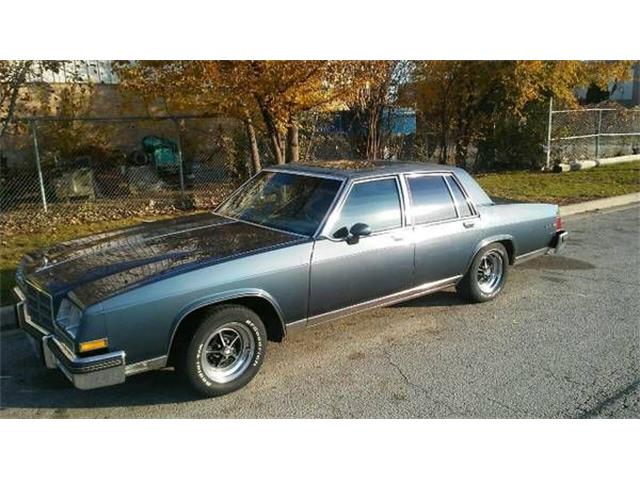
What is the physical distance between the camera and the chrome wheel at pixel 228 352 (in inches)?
128

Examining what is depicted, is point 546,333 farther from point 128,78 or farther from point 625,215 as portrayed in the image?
point 128,78

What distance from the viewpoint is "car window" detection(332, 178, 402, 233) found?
3906 mm

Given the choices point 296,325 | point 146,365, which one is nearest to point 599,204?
point 296,325

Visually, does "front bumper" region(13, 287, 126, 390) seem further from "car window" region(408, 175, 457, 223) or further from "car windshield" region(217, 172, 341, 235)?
"car window" region(408, 175, 457, 223)

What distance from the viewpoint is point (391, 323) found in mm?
4445

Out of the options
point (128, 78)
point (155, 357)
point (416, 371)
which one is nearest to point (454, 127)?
point (128, 78)

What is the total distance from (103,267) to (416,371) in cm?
236

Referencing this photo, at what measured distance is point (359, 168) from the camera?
440cm

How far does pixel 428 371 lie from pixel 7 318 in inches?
150

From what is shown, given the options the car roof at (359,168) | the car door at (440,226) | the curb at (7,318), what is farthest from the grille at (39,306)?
the car door at (440,226)

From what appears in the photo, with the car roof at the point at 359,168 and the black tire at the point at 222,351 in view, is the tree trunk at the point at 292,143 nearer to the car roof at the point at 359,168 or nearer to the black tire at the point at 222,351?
the car roof at the point at 359,168

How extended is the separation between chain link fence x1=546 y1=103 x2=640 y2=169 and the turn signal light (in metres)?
15.3

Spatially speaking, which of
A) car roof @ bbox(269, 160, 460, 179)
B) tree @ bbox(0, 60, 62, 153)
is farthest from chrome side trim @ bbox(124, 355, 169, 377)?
tree @ bbox(0, 60, 62, 153)

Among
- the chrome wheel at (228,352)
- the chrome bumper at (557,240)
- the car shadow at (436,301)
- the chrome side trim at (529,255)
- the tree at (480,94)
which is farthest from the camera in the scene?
the tree at (480,94)
